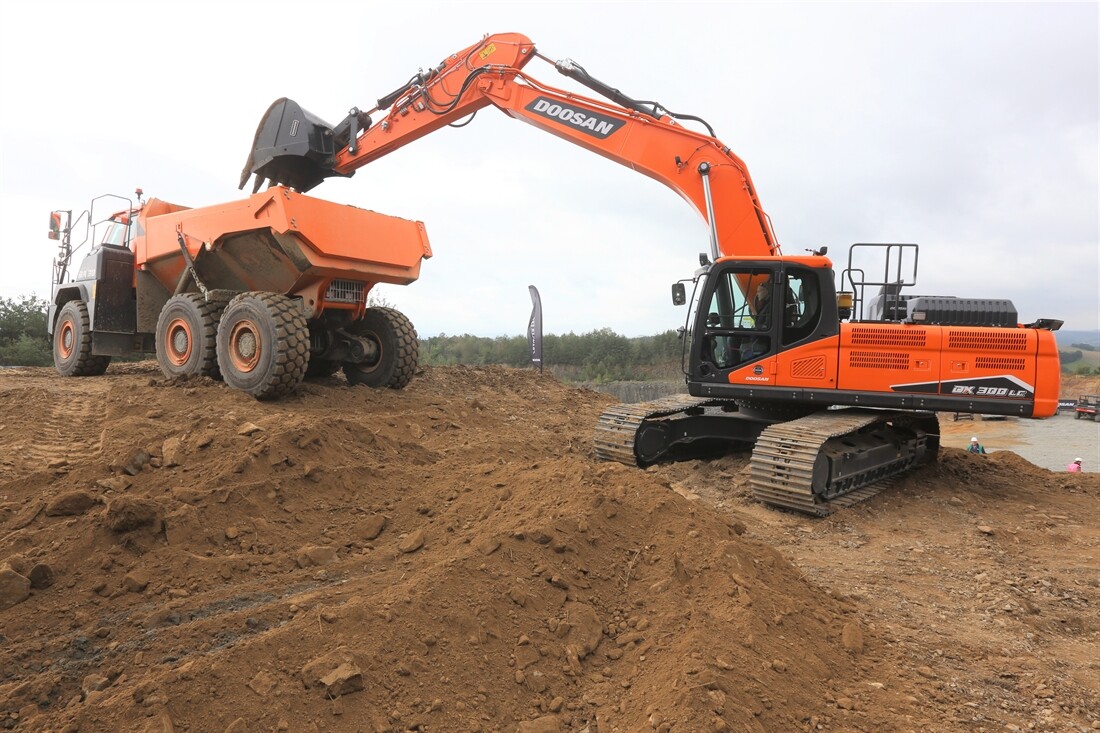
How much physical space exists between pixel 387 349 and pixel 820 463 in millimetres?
5144

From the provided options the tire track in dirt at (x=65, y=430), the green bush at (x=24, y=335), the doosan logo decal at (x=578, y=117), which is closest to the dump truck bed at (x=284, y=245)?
the tire track in dirt at (x=65, y=430)

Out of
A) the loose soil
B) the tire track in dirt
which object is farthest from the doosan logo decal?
the tire track in dirt

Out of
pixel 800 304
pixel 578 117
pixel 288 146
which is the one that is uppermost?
pixel 578 117

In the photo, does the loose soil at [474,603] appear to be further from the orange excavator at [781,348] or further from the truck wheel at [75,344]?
the truck wheel at [75,344]

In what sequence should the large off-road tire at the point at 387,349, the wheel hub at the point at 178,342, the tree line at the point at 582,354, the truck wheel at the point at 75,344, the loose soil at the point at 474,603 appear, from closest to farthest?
the loose soil at the point at 474,603
the wheel hub at the point at 178,342
the large off-road tire at the point at 387,349
the truck wheel at the point at 75,344
the tree line at the point at 582,354

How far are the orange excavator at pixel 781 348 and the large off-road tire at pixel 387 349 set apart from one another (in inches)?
107

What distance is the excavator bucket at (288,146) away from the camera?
27.5 ft

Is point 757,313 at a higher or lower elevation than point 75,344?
higher

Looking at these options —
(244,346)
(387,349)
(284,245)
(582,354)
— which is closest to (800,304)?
(387,349)

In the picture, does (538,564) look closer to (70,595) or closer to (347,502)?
(347,502)

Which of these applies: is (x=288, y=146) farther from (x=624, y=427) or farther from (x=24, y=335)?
(x=24, y=335)

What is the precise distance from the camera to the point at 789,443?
5.55 m

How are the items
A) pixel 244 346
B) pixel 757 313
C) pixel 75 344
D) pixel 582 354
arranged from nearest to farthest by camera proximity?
pixel 757 313 → pixel 244 346 → pixel 75 344 → pixel 582 354

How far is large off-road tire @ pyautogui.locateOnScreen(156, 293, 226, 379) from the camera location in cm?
742
